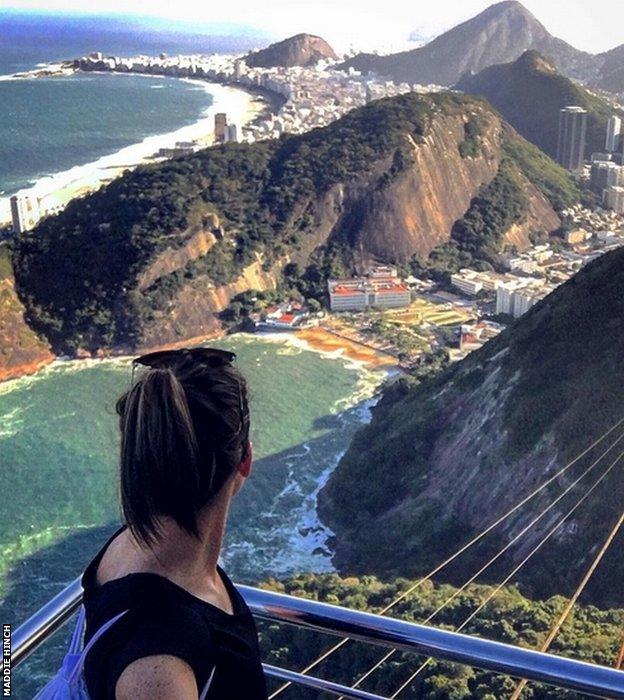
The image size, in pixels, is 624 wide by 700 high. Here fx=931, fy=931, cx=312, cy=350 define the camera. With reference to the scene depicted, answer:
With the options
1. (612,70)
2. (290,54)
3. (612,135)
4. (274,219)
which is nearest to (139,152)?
(274,219)

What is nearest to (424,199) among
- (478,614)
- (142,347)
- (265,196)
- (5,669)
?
(265,196)

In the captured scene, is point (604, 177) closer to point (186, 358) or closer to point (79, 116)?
point (79, 116)

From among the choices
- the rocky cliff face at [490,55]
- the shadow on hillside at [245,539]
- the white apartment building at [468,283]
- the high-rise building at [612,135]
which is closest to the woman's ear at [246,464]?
the shadow on hillside at [245,539]

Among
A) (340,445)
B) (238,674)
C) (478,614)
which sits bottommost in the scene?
(340,445)

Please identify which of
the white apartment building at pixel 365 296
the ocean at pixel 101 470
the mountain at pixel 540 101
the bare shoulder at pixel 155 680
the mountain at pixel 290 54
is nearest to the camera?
the bare shoulder at pixel 155 680

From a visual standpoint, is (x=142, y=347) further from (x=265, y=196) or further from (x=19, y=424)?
(x=265, y=196)

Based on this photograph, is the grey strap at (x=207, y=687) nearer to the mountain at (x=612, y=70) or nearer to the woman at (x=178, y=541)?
the woman at (x=178, y=541)
